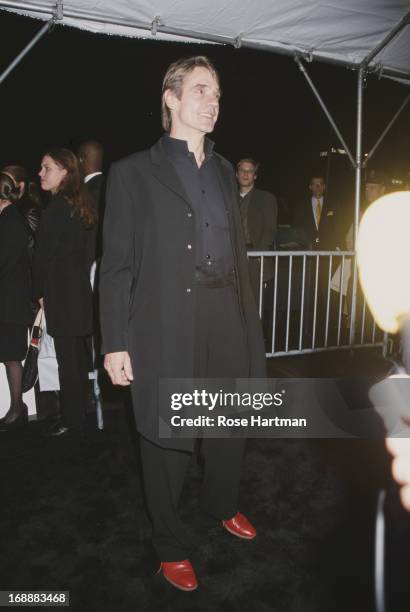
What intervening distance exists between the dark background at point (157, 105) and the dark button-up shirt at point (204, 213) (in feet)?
26.1

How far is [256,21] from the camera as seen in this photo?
398cm

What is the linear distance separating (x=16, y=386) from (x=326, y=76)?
10.6 m

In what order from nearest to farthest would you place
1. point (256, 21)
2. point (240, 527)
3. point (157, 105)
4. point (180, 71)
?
point (180, 71) → point (240, 527) → point (256, 21) → point (157, 105)

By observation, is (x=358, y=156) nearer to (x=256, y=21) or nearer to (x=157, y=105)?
(x=256, y=21)

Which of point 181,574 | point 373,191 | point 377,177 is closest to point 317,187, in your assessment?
point 373,191

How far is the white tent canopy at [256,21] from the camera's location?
3.64m

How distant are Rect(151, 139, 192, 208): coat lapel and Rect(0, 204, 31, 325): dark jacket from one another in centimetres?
192

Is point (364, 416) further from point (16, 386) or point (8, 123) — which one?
point (8, 123)

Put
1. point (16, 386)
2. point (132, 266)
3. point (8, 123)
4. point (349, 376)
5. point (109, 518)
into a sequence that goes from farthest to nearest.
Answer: point (8, 123), point (349, 376), point (16, 386), point (109, 518), point (132, 266)

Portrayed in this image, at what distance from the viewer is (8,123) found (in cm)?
1038

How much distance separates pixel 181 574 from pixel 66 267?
2.14 m

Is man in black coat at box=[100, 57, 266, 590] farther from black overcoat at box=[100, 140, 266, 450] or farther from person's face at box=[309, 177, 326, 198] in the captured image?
person's face at box=[309, 177, 326, 198]

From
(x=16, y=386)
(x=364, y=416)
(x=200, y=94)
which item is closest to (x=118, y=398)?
(x=16, y=386)

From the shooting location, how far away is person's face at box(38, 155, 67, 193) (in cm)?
340
